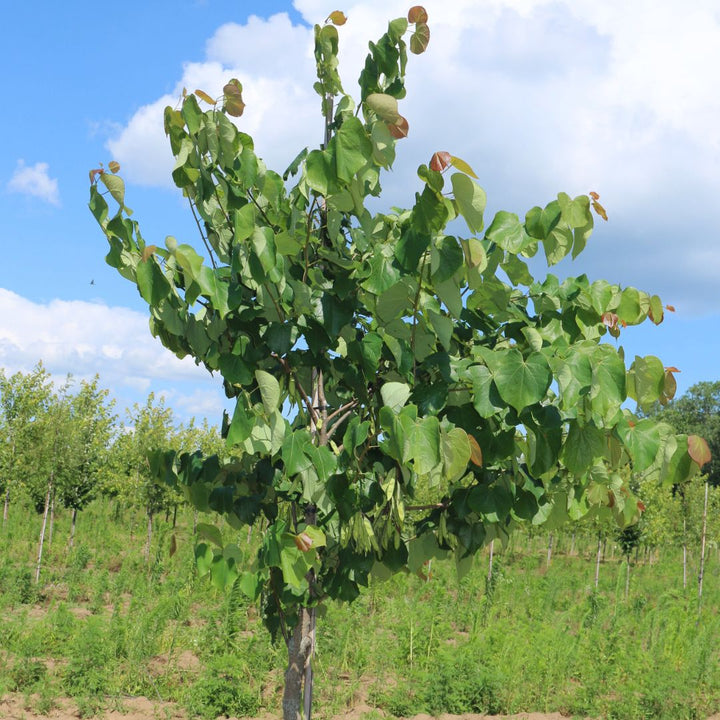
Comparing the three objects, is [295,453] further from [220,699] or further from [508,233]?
[220,699]

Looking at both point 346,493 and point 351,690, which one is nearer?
point 346,493

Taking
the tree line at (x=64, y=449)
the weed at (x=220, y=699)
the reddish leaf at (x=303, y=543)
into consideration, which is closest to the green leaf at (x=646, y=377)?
the reddish leaf at (x=303, y=543)

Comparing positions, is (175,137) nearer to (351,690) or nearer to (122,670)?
(351,690)

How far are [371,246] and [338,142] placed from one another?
76cm

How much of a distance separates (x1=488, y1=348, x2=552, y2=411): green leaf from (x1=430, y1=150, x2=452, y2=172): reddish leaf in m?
0.52

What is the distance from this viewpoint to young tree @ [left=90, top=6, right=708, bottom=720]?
188cm

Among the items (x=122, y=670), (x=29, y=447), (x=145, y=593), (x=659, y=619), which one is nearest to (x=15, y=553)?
(x=29, y=447)

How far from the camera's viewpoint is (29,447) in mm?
13156

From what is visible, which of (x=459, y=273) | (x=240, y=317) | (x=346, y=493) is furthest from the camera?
(x=240, y=317)

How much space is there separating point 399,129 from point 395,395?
75cm

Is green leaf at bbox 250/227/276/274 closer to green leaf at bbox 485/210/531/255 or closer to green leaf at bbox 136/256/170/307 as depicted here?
green leaf at bbox 136/256/170/307

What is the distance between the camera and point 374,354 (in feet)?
7.29

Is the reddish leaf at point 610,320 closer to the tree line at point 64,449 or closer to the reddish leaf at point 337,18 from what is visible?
the reddish leaf at point 337,18

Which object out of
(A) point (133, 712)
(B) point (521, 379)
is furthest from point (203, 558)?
(A) point (133, 712)
